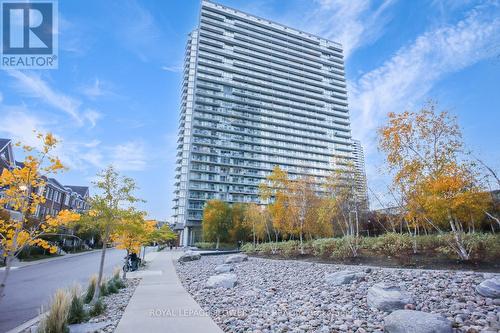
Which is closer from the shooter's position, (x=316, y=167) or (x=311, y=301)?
(x=311, y=301)

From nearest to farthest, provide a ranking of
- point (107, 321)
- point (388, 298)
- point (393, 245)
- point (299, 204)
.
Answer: point (388, 298) < point (107, 321) < point (393, 245) < point (299, 204)

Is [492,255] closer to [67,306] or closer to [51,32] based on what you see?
[67,306]

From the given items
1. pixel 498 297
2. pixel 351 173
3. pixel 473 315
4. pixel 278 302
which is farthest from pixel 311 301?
pixel 351 173

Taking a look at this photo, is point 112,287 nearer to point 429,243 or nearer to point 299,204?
point 429,243

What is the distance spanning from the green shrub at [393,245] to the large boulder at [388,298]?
262 inches

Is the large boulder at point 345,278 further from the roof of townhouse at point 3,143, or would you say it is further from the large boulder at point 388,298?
the roof of townhouse at point 3,143

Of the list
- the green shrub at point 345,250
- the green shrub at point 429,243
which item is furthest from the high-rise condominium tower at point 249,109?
the green shrub at point 429,243

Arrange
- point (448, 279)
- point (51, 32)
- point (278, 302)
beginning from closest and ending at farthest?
point (448, 279) → point (278, 302) → point (51, 32)

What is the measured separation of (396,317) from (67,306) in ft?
22.2

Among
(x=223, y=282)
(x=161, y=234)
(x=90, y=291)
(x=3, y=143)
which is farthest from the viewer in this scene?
(x=3, y=143)

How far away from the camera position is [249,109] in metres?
84.8

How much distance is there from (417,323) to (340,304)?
243 cm

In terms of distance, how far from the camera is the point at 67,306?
5.94m

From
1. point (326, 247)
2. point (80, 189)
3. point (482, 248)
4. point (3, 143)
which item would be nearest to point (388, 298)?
point (482, 248)
